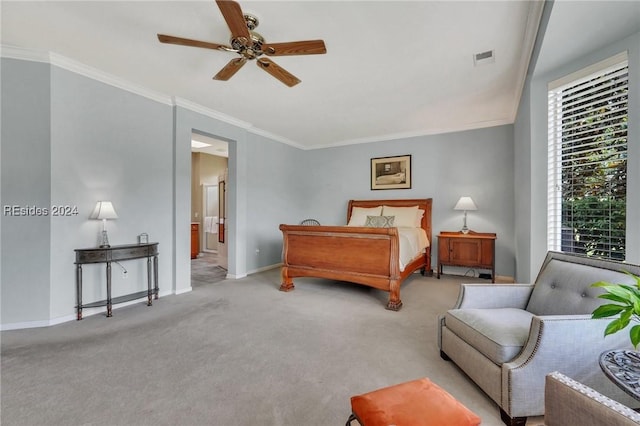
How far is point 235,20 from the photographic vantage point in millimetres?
1965

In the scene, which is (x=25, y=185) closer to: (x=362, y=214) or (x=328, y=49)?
A: (x=328, y=49)

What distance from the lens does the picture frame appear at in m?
5.70

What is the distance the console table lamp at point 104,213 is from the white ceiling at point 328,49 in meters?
1.50

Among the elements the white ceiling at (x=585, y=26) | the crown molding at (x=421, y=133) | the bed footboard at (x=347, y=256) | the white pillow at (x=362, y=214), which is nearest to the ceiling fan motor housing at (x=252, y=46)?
the white ceiling at (x=585, y=26)

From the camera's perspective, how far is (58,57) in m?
2.90

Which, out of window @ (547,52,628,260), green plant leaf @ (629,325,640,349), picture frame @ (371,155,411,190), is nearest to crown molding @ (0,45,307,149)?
picture frame @ (371,155,411,190)

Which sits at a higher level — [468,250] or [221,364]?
[468,250]

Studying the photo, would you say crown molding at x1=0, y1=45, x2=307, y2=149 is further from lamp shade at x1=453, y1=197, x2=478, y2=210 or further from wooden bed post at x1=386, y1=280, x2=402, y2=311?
lamp shade at x1=453, y1=197, x2=478, y2=210

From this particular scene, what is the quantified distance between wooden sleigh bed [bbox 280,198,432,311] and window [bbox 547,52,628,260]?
62.2 inches

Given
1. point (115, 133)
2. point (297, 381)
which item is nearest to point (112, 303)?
point (115, 133)

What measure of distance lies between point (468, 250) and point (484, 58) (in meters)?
2.99

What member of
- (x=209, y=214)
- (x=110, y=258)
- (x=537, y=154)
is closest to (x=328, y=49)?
(x=537, y=154)

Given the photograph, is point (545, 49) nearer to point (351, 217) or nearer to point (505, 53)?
point (505, 53)

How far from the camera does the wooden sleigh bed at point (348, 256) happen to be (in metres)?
3.43
